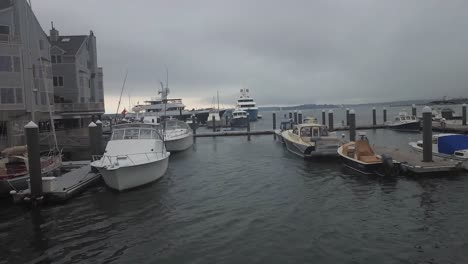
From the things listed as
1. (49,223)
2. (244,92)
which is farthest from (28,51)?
(244,92)

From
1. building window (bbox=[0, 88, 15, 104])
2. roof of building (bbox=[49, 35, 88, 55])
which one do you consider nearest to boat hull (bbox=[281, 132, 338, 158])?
building window (bbox=[0, 88, 15, 104])

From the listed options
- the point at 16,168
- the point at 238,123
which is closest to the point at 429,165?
the point at 16,168

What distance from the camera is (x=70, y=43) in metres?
49.2

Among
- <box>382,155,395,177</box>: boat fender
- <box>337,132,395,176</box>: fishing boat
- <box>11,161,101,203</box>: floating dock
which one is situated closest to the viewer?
<box>11,161,101,203</box>: floating dock

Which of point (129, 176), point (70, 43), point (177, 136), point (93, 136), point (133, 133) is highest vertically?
point (70, 43)

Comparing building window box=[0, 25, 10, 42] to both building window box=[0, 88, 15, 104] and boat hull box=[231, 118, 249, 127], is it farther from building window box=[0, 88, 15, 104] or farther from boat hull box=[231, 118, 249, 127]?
boat hull box=[231, 118, 249, 127]

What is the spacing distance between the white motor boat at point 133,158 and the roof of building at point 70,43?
91.7 ft

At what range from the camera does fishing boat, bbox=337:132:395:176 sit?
20.7 meters

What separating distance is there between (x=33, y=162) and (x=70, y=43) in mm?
36299

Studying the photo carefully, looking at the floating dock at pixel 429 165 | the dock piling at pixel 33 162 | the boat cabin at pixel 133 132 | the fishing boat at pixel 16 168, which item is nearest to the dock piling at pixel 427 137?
the floating dock at pixel 429 165

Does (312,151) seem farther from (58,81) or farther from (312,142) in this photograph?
(58,81)

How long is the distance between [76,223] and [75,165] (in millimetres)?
12877

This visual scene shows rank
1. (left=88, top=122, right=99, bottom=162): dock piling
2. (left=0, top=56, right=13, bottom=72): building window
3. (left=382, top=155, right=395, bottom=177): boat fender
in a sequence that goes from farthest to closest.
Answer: (left=0, top=56, right=13, bottom=72): building window, (left=88, top=122, right=99, bottom=162): dock piling, (left=382, top=155, right=395, bottom=177): boat fender

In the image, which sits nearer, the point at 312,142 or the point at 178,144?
the point at 312,142
